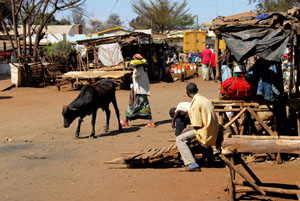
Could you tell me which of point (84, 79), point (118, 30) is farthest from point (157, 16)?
point (84, 79)

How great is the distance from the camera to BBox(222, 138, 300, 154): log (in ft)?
18.0

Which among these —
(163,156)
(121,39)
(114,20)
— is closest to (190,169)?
(163,156)

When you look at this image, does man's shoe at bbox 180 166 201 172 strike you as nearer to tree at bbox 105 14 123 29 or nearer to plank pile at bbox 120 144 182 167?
plank pile at bbox 120 144 182 167

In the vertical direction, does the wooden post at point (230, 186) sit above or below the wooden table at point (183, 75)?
below

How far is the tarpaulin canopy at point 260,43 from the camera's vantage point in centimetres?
770

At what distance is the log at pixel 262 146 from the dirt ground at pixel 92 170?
79cm

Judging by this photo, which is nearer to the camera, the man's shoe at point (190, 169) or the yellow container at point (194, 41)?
the man's shoe at point (190, 169)

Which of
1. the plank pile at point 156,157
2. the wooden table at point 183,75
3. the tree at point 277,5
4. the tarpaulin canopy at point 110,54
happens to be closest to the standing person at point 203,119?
the plank pile at point 156,157

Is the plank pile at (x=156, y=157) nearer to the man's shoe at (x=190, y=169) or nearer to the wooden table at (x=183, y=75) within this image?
the man's shoe at (x=190, y=169)

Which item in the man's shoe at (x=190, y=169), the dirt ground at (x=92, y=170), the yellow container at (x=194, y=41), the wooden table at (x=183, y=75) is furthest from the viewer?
the yellow container at (x=194, y=41)

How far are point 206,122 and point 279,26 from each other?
2.69 meters

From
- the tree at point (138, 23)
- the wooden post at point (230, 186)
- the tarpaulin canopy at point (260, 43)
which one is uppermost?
the tree at point (138, 23)

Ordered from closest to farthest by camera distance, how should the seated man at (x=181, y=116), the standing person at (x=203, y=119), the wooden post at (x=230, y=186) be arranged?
1. the wooden post at (x=230, y=186)
2. the standing person at (x=203, y=119)
3. the seated man at (x=181, y=116)

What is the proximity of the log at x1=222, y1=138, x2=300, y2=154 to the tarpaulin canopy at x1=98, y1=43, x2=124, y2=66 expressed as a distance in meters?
17.5
